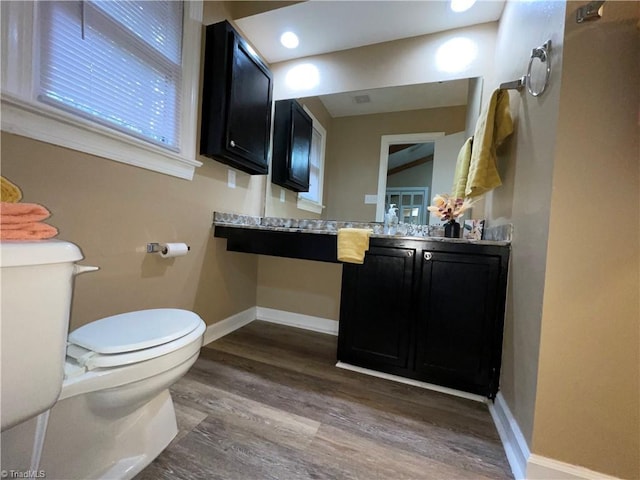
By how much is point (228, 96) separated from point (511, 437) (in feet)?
Answer: 7.54

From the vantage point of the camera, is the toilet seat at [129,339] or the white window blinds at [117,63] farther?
the white window blinds at [117,63]

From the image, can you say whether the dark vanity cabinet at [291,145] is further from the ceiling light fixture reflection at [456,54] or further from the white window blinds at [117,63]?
the ceiling light fixture reflection at [456,54]

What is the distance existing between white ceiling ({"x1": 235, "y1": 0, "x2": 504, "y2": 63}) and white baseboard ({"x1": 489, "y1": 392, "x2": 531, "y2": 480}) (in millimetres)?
2240

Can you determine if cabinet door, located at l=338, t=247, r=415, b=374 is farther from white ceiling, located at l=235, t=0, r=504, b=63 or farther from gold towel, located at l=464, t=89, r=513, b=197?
white ceiling, located at l=235, t=0, r=504, b=63

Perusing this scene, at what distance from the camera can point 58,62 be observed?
1032 millimetres

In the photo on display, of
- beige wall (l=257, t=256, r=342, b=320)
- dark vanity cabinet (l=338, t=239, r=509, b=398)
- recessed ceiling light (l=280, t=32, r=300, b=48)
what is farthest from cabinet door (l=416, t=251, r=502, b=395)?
recessed ceiling light (l=280, t=32, r=300, b=48)

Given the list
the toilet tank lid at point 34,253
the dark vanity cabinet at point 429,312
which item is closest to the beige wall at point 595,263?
the dark vanity cabinet at point 429,312

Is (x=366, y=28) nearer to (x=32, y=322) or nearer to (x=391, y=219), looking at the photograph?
(x=391, y=219)

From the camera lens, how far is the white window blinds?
103 cm

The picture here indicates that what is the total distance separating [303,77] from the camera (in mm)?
2217

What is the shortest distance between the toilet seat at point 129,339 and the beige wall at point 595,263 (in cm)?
125

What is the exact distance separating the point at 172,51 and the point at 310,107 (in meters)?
1.05

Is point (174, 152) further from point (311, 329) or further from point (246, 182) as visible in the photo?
point (311, 329)

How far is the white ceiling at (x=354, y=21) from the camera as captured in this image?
1.65m
